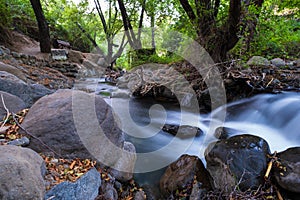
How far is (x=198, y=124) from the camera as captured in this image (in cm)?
362

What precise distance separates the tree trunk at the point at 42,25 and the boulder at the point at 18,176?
7.18 meters

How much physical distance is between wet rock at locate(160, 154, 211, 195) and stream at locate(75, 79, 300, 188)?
7.4 inches

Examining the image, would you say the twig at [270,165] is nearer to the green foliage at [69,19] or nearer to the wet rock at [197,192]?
the wet rock at [197,192]

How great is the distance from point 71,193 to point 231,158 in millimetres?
1501

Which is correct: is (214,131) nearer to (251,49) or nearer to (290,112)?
(290,112)

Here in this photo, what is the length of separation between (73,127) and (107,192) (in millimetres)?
640

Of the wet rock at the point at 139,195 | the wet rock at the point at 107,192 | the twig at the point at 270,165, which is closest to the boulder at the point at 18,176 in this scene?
the wet rock at the point at 107,192

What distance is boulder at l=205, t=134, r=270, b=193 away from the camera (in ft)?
6.20

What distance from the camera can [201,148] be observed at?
2.87 m

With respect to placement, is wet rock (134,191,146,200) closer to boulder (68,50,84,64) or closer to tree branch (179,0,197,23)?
tree branch (179,0,197,23)

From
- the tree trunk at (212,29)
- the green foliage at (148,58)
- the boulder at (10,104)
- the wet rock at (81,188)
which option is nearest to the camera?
the wet rock at (81,188)

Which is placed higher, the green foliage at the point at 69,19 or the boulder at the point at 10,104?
the green foliage at the point at 69,19

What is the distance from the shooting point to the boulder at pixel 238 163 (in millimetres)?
1891

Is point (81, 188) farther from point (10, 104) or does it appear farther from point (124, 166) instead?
point (10, 104)
